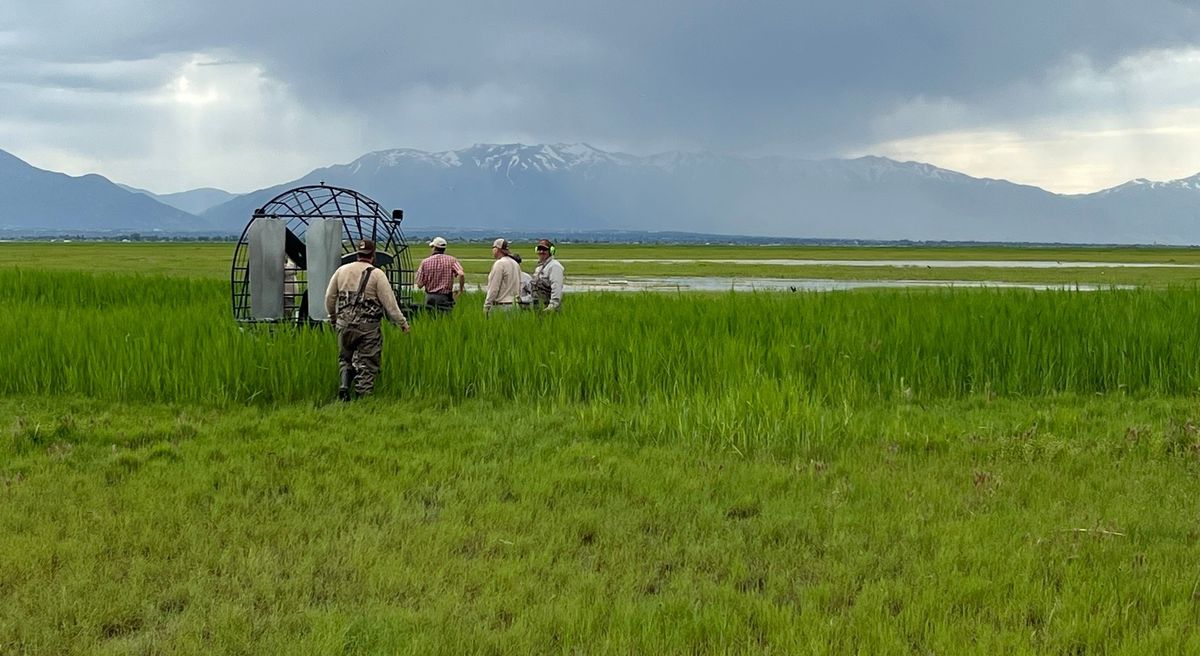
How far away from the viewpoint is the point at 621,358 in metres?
10.1

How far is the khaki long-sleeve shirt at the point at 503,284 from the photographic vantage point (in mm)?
12680

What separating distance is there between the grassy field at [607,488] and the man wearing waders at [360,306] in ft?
1.90

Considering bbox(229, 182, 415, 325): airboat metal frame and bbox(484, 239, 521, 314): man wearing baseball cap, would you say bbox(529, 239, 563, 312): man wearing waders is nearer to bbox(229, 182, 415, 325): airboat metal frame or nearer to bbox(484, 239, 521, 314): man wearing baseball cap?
bbox(484, 239, 521, 314): man wearing baseball cap

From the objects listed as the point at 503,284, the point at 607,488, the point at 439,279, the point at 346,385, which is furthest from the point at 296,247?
the point at 607,488

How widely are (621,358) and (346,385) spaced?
2.88 m

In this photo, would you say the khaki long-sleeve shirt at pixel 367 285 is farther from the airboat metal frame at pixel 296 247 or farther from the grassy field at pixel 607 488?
the airboat metal frame at pixel 296 247

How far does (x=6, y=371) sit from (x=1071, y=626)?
10533 mm

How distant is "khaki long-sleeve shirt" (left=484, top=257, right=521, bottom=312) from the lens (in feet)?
41.6

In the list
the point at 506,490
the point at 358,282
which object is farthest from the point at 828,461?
the point at 358,282

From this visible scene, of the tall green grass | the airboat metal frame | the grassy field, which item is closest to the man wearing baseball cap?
the tall green grass

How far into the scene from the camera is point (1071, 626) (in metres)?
3.88

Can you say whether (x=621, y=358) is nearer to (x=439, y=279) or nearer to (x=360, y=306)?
(x=360, y=306)

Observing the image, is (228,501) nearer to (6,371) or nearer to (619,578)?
(619,578)

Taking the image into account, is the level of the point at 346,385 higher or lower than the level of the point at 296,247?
lower
